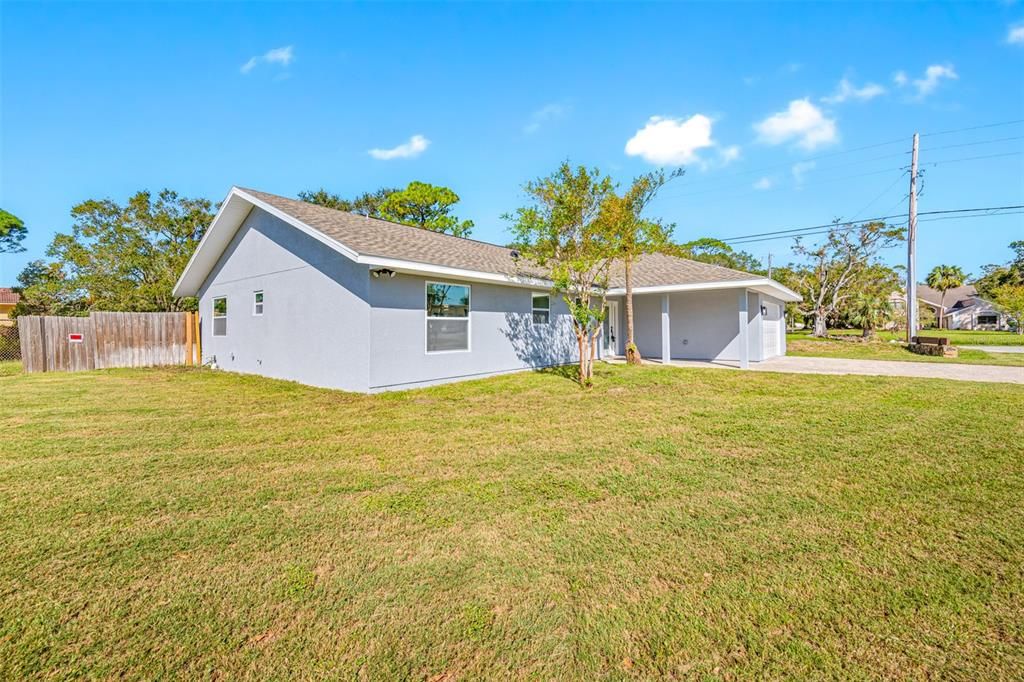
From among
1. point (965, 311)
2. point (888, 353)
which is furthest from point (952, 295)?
point (888, 353)

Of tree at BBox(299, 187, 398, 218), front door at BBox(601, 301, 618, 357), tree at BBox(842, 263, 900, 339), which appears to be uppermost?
tree at BBox(299, 187, 398, 218)

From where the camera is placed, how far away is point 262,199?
10859 mm

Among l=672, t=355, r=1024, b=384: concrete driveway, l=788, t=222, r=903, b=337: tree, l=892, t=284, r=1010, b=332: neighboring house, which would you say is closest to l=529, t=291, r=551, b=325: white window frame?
l=672, t=355, r=1024, b=384: concrete driveway

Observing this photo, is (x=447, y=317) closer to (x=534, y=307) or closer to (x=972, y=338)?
(x=534, y=307)

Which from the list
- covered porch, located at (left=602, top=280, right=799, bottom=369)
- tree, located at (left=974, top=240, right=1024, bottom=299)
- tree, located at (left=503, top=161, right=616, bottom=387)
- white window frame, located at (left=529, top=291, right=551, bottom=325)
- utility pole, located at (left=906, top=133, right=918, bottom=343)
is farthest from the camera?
tree, located at (left=974, top=240, right=1024, bottom=299)

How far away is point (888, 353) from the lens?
1703 cm

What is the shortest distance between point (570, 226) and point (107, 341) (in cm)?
1392

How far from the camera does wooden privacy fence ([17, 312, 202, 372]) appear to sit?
12273 millimetres

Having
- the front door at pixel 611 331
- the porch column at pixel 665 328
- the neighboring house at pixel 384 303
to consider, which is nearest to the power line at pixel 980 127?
the neighboring house at pixel 384 303

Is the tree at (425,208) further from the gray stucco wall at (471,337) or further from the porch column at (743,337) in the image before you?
the porch column at (743,337)

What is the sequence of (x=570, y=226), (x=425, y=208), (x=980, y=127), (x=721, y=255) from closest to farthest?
(x=570, y=226) < (x=980, y=127) < (x=425, y=208) < (x=721, y=255)

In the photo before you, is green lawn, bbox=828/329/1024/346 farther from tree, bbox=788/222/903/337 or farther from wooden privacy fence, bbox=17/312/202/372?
wooden privacy fence, bbox=17/312/202/372

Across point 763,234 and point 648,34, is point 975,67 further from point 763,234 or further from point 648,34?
point 763,234

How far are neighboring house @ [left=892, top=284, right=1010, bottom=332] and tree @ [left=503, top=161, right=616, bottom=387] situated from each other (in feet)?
172
